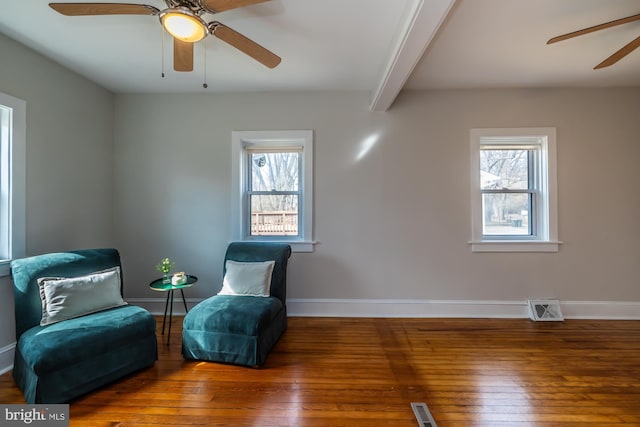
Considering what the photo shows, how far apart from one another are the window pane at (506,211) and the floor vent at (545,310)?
82 cm

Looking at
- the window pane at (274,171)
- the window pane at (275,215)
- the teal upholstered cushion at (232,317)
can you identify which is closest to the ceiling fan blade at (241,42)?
the window pane at (274,171)

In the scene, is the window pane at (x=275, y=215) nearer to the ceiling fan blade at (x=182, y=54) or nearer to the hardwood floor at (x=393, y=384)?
the hardwood floor at (x=393, y=384)

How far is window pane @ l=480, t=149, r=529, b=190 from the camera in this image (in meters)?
3.36

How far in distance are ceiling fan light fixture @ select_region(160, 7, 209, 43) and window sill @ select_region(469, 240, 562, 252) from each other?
3232 mm

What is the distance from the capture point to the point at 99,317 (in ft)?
7.01

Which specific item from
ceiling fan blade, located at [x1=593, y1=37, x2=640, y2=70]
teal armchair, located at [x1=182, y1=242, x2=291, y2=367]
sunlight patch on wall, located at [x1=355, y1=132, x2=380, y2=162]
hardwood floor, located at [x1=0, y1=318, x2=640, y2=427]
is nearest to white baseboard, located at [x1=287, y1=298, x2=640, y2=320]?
hardwood floor, located at [x1=0, y1=318, x2=640, y2=427]

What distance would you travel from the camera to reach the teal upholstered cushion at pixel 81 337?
1.75m

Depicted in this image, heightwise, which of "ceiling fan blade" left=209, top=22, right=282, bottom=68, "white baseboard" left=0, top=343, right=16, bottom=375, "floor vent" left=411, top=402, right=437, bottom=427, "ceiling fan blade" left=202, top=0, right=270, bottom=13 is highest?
"ceiling fan blade" left=202, top=0, right=270, bottom=13

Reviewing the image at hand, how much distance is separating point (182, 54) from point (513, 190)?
361 centimetres

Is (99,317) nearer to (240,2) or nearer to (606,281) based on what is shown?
(240,2)

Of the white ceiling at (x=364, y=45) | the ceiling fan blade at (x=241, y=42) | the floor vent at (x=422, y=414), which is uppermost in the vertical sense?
the white ceiling at (x=364, y=45)

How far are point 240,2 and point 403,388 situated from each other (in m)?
2.60

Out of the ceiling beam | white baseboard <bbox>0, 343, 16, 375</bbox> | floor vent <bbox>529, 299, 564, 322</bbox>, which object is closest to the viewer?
the ceiling beam

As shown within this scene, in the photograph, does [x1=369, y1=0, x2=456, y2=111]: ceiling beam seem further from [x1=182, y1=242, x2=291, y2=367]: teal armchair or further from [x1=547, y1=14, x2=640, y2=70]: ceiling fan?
[x1=182, y1=242, x2=291, y2=367]: teal armchair
